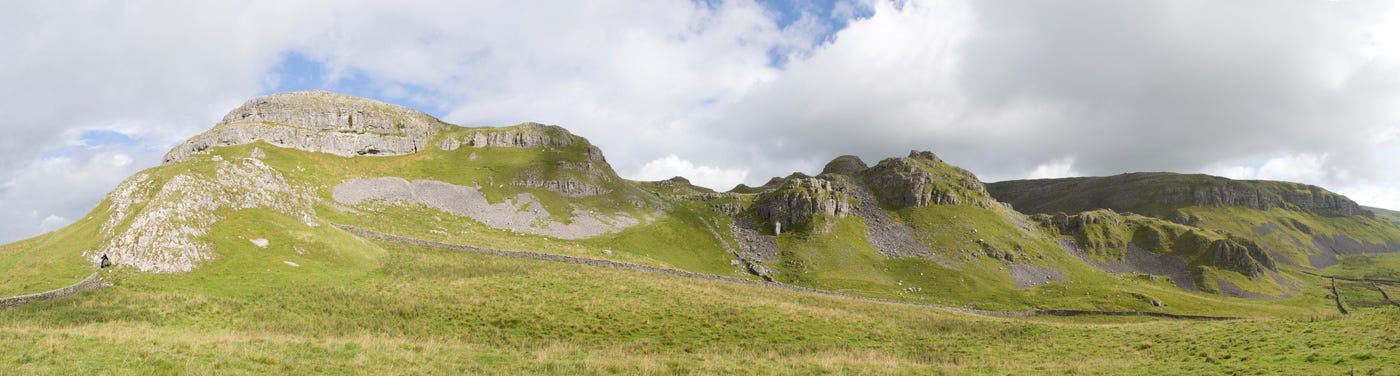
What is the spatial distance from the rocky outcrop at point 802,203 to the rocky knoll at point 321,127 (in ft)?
319

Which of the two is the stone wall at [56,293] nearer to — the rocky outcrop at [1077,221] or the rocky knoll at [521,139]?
the rocky knoll at [521,139]

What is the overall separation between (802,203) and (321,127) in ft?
419

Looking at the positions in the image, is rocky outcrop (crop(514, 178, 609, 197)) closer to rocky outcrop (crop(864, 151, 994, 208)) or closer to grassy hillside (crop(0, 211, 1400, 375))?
grassy hillside (crop(0, 211, 1400, 375))

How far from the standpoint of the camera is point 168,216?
151ft

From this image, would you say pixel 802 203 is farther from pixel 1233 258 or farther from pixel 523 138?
pixel 1233 258

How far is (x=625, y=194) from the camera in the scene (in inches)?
5792

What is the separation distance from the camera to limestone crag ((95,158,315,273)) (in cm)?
4234

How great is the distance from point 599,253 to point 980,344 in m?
68.2

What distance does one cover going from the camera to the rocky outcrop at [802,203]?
136 metres

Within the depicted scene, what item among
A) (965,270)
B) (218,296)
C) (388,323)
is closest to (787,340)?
(388,323)

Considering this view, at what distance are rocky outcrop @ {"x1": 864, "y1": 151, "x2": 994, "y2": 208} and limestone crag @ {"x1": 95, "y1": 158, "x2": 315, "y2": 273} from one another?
13579 cm

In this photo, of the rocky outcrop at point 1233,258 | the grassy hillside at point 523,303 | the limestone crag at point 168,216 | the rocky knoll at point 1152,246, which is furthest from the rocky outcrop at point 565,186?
the rocky outcrop at point 1233,258

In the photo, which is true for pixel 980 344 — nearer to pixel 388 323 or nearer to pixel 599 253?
pixel 388 323

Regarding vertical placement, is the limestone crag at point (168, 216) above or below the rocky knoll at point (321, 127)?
below
